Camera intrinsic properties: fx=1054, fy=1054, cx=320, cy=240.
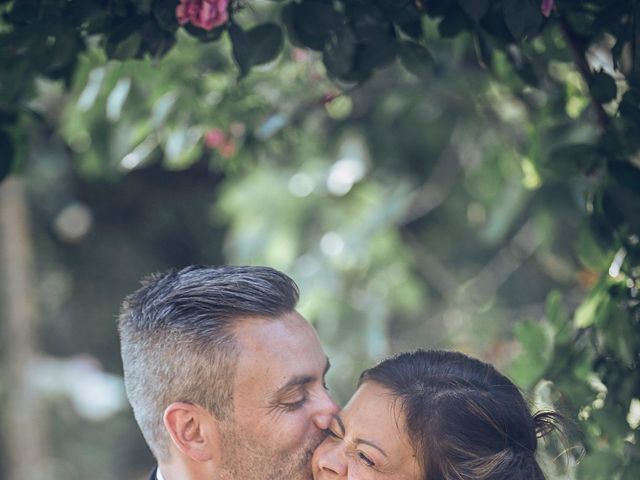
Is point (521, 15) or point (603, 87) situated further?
point (603, 87)

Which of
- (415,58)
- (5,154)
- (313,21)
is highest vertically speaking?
(313,21)

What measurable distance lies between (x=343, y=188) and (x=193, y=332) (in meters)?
2.36

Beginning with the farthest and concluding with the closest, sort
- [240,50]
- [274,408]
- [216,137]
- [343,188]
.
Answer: [343,188] → [216,137] → [274,408] → [240,50]

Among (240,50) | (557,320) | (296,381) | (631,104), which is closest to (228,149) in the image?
(240,50)

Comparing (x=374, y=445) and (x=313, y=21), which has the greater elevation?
(x=313, y=21)

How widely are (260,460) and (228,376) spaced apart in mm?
245

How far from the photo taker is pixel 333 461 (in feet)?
8.77

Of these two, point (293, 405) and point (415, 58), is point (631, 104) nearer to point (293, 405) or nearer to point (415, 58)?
point (415, 58)

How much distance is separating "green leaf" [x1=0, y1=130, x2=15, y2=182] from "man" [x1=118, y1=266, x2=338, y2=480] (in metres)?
0.53

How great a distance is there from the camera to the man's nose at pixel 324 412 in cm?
284

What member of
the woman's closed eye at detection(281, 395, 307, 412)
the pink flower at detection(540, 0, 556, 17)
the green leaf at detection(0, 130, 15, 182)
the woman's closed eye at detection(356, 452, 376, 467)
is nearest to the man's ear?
the woman's closed eye at detection(281, 395, 307, 412)

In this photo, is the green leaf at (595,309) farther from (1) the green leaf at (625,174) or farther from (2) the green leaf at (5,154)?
(2) the green leaf at (5,154)

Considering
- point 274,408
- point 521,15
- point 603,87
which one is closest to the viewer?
point 521,15

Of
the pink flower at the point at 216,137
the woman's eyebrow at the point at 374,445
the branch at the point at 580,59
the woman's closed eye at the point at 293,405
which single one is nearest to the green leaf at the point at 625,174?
the branch at the point at 580,59
